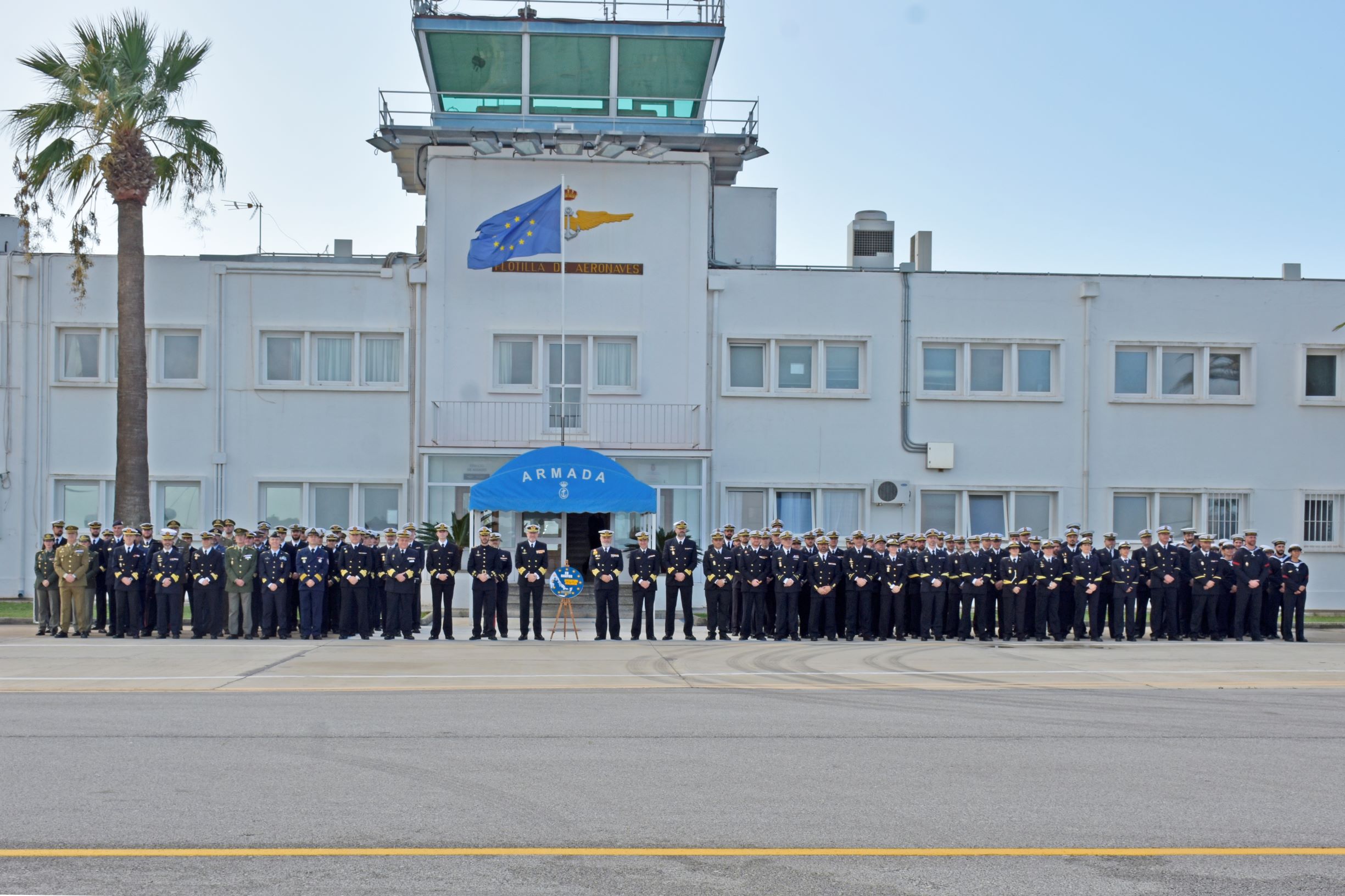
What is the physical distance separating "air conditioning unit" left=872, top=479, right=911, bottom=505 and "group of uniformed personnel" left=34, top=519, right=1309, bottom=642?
18.4ft

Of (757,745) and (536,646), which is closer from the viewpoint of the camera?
(757,745)

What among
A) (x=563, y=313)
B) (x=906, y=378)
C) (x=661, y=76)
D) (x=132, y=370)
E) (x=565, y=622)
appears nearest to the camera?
(x=565, y=622)

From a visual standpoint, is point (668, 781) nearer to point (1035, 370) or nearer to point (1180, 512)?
point (1035, 370)

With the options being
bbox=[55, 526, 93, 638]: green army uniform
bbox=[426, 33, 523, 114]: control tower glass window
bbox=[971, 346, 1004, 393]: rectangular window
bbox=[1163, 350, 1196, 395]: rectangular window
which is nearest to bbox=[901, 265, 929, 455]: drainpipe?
bbox=[971, 346, 1004, 393]: rectangular window

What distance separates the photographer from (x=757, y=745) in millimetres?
9695

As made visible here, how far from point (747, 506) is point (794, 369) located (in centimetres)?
293

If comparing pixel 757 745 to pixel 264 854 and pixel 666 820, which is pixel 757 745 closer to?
pixel 666 820

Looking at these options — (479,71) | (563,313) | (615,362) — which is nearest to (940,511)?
(615,362)

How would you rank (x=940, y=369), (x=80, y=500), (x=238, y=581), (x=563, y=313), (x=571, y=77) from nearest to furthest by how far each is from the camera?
(x=238, y=581) → (x=563, y=313) → (x=80, y=500) → (x=940, y=369) → (x=571, y=77)

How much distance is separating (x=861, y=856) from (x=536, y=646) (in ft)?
38.6

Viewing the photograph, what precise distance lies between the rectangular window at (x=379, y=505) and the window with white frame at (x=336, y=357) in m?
2.14

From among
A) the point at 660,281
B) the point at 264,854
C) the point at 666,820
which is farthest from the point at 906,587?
the point at 264,854

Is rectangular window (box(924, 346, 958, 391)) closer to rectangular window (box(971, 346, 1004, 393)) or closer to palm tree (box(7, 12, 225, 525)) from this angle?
rectangular window (box(971, 346, 1004, 393))

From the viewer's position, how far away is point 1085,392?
87.0 ft
